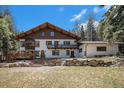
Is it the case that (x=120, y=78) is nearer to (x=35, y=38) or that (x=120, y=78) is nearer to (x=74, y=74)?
(x=74, y=74)

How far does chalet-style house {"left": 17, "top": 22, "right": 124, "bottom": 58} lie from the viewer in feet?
32.1

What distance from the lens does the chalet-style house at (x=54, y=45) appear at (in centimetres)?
978

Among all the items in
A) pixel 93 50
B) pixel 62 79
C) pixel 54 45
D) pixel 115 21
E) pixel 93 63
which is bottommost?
pixel 62 79

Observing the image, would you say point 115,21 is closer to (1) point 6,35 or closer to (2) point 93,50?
(1) point 6,35

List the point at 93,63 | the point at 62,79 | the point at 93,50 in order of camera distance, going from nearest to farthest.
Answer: the point at 62,79 → the point at 93,63 → the point at 93,50

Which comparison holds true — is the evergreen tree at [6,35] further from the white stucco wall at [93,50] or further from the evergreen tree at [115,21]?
the evergreen tree at [115,21]

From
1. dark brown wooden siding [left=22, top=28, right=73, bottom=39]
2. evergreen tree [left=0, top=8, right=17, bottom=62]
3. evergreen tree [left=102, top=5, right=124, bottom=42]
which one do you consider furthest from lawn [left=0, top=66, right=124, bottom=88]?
dark brown wooden siding [left=22, top=28, right=73, bottom=39]

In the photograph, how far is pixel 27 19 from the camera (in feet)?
24.3

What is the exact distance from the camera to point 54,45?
1262cm

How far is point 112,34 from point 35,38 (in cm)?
280

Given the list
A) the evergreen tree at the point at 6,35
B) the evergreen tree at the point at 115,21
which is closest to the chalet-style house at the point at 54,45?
the evergreen tree at the point at 6,35

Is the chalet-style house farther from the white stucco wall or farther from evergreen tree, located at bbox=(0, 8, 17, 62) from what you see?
evergreen tree, located at bbox=(0, 8, 17, 62)

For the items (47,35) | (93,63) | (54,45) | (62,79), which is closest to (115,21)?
(93,63)

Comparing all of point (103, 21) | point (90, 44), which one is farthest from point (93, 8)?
point (90, 44)
